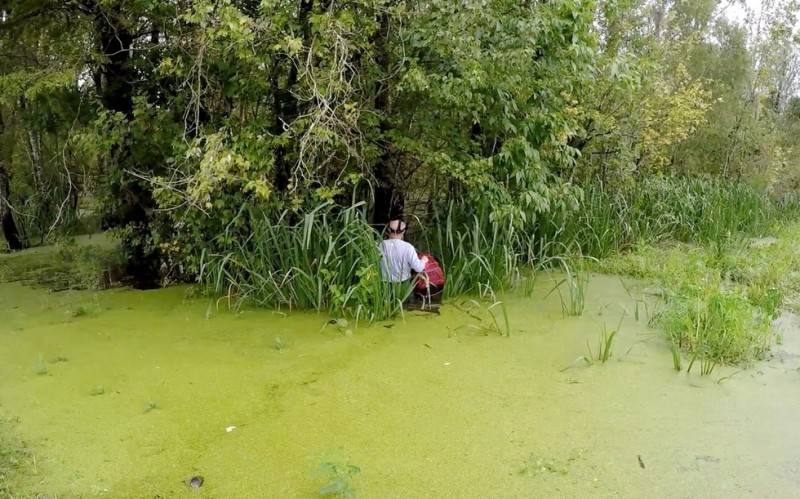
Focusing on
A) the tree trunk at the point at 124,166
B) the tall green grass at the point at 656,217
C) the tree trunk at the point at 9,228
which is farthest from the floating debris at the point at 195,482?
the tree trunk at the point at 9,228

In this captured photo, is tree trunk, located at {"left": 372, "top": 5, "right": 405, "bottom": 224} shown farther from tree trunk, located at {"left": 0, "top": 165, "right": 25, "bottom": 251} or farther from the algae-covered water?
tree trunk, located at {"left": 0, "top": 165, "right": 25, "bottom": 251}

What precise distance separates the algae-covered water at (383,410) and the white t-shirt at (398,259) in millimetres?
343

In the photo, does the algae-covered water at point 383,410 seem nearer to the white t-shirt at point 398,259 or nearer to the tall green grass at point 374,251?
the tall green grass at point 374,251

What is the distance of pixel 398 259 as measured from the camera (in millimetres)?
4184

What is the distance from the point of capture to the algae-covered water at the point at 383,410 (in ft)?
7.16

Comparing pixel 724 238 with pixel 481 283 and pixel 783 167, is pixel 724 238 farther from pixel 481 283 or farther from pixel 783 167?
pixel 783 167

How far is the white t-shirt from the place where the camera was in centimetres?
415

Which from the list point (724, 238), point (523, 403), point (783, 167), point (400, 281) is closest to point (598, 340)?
point (523, 403)

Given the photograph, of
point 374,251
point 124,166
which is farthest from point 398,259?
point 124,166

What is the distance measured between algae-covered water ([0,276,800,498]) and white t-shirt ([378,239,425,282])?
13.5 inches

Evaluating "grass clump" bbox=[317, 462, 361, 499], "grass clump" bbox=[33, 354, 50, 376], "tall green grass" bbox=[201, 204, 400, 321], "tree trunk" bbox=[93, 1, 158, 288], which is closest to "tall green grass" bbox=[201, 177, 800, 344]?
"tall green grass" bbox=[201, 204, 400, 321]

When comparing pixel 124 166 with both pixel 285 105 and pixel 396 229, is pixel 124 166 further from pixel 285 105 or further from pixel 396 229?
pixel 396 229

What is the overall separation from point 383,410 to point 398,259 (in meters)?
1.61

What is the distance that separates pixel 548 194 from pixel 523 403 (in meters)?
2.35
